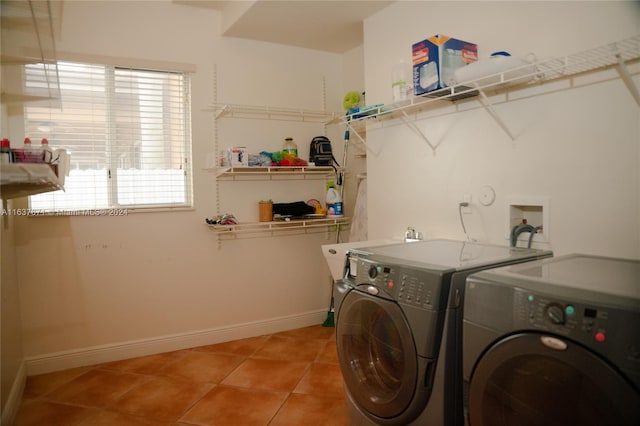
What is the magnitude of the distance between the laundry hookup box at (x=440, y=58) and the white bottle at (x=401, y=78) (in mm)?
231

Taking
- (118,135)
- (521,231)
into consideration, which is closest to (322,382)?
(521,231)

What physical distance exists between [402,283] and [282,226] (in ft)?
5.99

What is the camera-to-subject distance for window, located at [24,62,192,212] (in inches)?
106

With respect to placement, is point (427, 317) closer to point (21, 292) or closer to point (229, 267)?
point (229, 267)

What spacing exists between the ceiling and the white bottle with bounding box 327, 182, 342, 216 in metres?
1.21

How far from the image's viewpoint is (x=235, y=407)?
2.24 meters

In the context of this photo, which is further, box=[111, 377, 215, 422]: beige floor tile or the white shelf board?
box=[111, 377, 215, 422]: beige floor tile

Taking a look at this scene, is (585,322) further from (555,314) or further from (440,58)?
(440,58)

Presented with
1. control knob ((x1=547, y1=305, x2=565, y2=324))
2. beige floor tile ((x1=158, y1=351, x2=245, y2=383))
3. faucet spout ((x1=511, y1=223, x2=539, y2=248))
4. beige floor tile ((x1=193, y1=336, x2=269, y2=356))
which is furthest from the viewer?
beige floor tile ((x1=193, y1=336, x2=269, y2=356))

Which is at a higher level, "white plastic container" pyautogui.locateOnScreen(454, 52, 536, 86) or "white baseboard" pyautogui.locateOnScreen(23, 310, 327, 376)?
"white plastic container" pyautogui.locateOnScreen(454, 52, 536, 86)

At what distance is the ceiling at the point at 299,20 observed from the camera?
265 cm

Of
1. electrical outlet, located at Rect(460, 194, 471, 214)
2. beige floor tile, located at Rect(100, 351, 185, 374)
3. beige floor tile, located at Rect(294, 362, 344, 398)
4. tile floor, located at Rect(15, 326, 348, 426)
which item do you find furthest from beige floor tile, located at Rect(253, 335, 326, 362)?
electrical outlet, located at Rect(460, 194, 471, 214)

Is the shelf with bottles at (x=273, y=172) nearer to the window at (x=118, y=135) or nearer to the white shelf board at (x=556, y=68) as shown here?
the window at (x=118, y=135)

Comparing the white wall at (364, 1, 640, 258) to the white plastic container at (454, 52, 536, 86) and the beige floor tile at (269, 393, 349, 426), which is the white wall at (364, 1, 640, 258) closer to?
the white plastic container at (454, 52, 536, 86)
